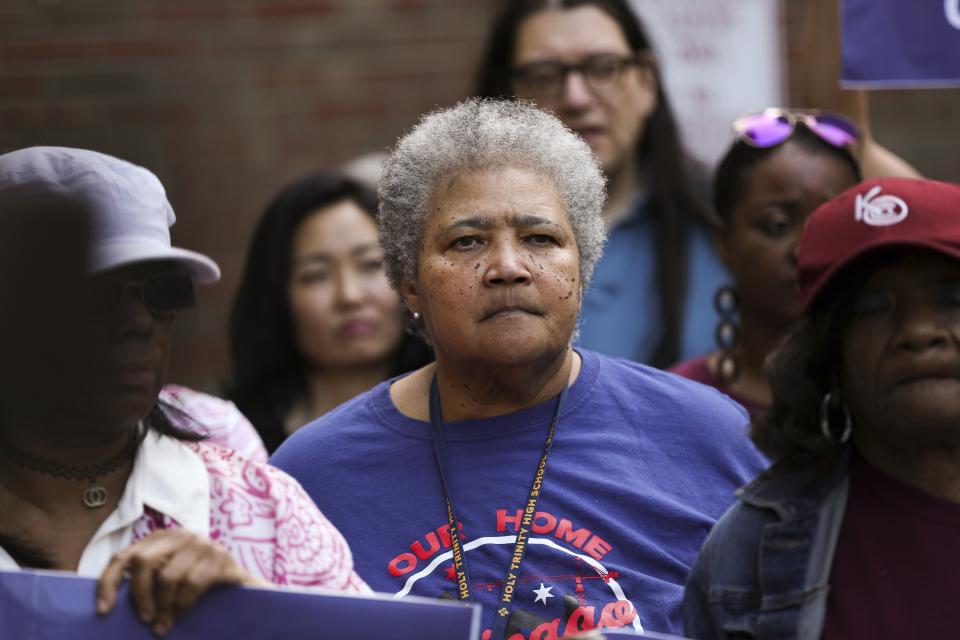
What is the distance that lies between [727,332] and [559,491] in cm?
142

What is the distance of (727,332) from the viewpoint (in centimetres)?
471

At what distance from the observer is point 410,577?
3.35 m

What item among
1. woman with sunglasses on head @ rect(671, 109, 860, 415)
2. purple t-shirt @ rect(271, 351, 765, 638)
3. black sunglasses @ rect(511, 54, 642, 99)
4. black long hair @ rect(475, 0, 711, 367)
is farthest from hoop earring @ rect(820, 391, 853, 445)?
black sunglasses @ rect(511, 54, 642, 99)

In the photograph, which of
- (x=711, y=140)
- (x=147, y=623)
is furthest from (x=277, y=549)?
(x=711, y=140)

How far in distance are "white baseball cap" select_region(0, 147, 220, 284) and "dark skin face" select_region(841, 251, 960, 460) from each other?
1.23 meters

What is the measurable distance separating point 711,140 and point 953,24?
1612 mm

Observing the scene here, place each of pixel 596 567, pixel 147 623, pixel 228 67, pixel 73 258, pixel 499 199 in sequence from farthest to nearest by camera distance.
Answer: pixel 228 67 → pixel 499 199 → pixel 596 567 → pixel 73 258 → pixel 147 623

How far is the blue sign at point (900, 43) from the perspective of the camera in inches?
180

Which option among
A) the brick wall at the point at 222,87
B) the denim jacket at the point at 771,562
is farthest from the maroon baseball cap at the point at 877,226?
the brick wall at the point at 222,87

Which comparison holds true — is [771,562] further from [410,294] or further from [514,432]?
[410,294]

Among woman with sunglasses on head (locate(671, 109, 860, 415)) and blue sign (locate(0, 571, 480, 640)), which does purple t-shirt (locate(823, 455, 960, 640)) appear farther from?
woman with sunglasses on head (locate(671, 109, 860, 415))

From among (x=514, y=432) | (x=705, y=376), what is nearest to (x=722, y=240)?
(x=705, y=376)

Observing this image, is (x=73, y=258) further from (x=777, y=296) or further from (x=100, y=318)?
(x=777, y=296)

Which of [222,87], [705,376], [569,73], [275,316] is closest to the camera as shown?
[705,376]
